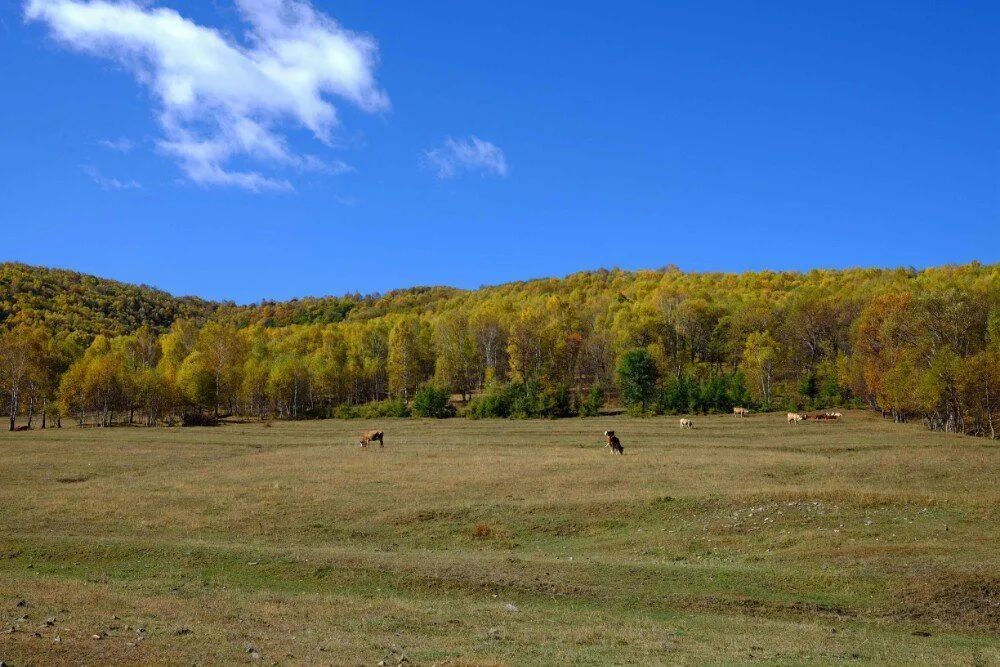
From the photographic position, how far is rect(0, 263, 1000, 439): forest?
81562 millimetres

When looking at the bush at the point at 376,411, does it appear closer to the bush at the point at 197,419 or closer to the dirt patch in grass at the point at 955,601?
the bush at the point at 197,419

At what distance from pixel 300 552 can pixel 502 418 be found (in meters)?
81.2

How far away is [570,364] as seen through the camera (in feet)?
441

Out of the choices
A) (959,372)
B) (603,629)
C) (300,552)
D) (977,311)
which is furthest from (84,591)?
(977,311)

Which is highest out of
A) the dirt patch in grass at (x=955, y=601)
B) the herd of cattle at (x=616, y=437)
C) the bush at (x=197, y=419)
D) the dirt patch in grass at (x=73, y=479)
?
the bush at (x=197, y=419)

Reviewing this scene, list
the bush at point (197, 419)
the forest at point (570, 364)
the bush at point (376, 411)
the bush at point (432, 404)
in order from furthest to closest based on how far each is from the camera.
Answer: the bush at point (376, 411) → the bush at point (432, 404) → the bush at point (197, 419) → the forest at point (570, 364)

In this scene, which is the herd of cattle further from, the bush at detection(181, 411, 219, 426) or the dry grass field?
the bush at detection(181, 411, 219, 426)

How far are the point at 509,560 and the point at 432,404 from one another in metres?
88.0

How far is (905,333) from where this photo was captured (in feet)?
282

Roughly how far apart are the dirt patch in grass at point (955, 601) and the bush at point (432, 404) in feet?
305

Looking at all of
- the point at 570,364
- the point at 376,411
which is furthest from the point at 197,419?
Answer: the point at 570,364

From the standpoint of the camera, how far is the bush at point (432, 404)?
111750mm

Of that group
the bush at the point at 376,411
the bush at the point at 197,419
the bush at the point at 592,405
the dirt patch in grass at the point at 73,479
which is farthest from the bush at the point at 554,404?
the dirt patch in grass at the point at 73,479

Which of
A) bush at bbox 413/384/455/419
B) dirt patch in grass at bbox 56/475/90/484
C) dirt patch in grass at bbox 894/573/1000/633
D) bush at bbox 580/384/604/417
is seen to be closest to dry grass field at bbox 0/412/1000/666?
dirt patch in grass at bbox 894/573/1000/633
